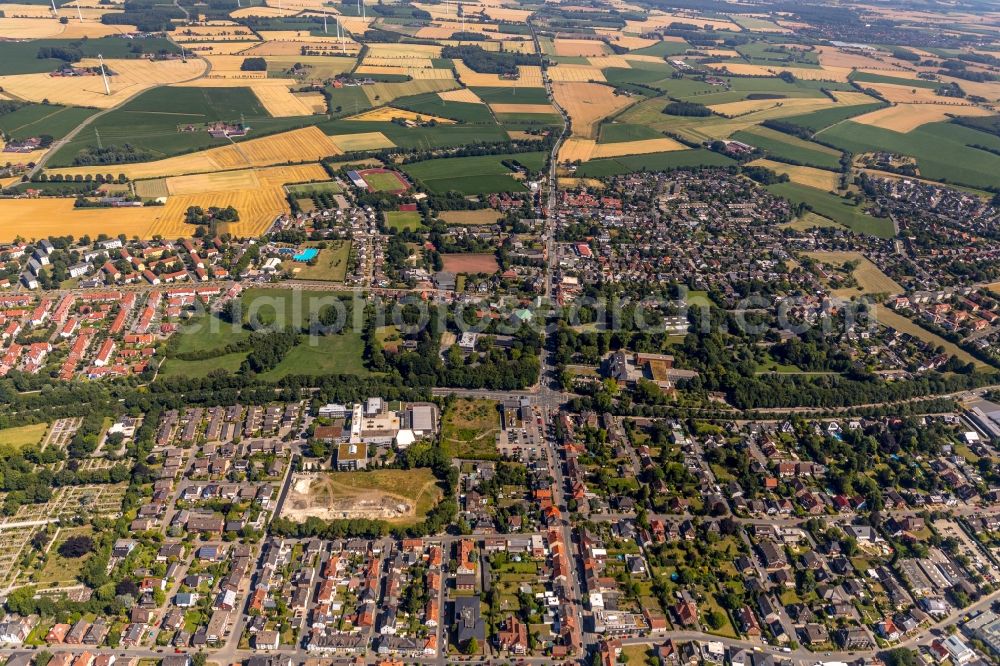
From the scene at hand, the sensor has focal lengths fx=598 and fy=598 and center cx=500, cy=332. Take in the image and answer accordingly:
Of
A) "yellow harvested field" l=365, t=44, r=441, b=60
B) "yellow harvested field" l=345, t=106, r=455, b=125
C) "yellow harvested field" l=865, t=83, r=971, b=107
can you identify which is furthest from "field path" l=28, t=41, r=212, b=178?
"yellow harvested field" l=865, t=83, r=971, b=107

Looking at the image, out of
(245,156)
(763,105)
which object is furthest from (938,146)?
(245,156)

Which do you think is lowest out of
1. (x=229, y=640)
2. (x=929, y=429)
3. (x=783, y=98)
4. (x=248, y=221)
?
(x=229, y=640)

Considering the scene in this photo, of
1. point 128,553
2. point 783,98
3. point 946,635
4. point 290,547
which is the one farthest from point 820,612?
point 783,98

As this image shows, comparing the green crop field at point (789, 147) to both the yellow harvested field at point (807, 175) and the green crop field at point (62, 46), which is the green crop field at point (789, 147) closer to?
the yellow harvested field at point (807, 175)

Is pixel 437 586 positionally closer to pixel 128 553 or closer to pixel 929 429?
pixel 128 553

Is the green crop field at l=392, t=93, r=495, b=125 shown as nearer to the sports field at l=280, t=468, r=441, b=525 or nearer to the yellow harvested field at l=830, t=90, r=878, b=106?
the yellow harvested field at l=830, t=90, r=878, b=106

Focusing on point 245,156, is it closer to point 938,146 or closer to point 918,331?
point 918,331
